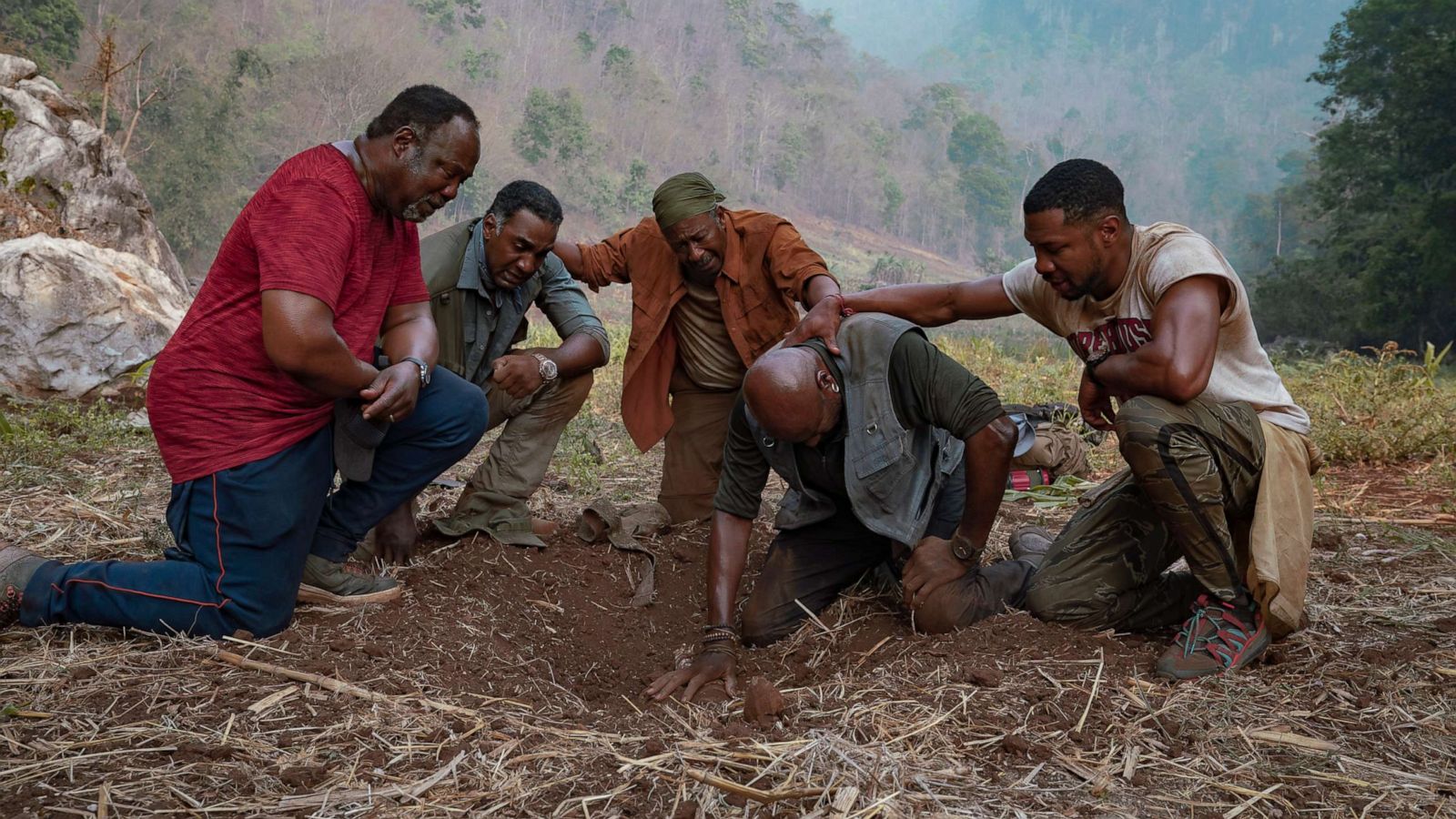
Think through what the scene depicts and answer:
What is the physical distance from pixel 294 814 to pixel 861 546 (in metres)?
1.89

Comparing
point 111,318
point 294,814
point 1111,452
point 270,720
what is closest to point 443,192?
point 270,720

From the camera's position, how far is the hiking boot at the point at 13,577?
2.51 meters

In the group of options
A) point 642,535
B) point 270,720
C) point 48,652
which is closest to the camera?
point 270,720

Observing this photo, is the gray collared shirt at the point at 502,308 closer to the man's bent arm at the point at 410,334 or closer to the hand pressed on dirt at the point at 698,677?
the man's bent arm at the point at 410,334

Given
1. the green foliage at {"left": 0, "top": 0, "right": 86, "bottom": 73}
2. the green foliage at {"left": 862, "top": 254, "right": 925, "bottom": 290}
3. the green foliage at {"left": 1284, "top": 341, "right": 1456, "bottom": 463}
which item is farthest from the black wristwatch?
the green foliage at {"left": 862, "top": 254, "right": 925, "bottom": 290}

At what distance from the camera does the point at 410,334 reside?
2.93 metres

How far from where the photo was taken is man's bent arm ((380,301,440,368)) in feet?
9.52

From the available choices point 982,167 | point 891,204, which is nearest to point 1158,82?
point 982,167

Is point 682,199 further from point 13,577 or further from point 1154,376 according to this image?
point 13,577

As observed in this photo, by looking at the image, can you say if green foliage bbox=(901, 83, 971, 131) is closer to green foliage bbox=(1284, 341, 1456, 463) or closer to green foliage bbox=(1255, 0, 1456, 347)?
green foliage bbox=(1255, 0, 1456, 347)

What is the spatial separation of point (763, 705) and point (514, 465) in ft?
5.77

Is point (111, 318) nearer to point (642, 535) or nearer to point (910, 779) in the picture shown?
point (642, 535)

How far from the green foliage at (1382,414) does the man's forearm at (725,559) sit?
401 centimetres

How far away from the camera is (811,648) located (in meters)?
2.91
